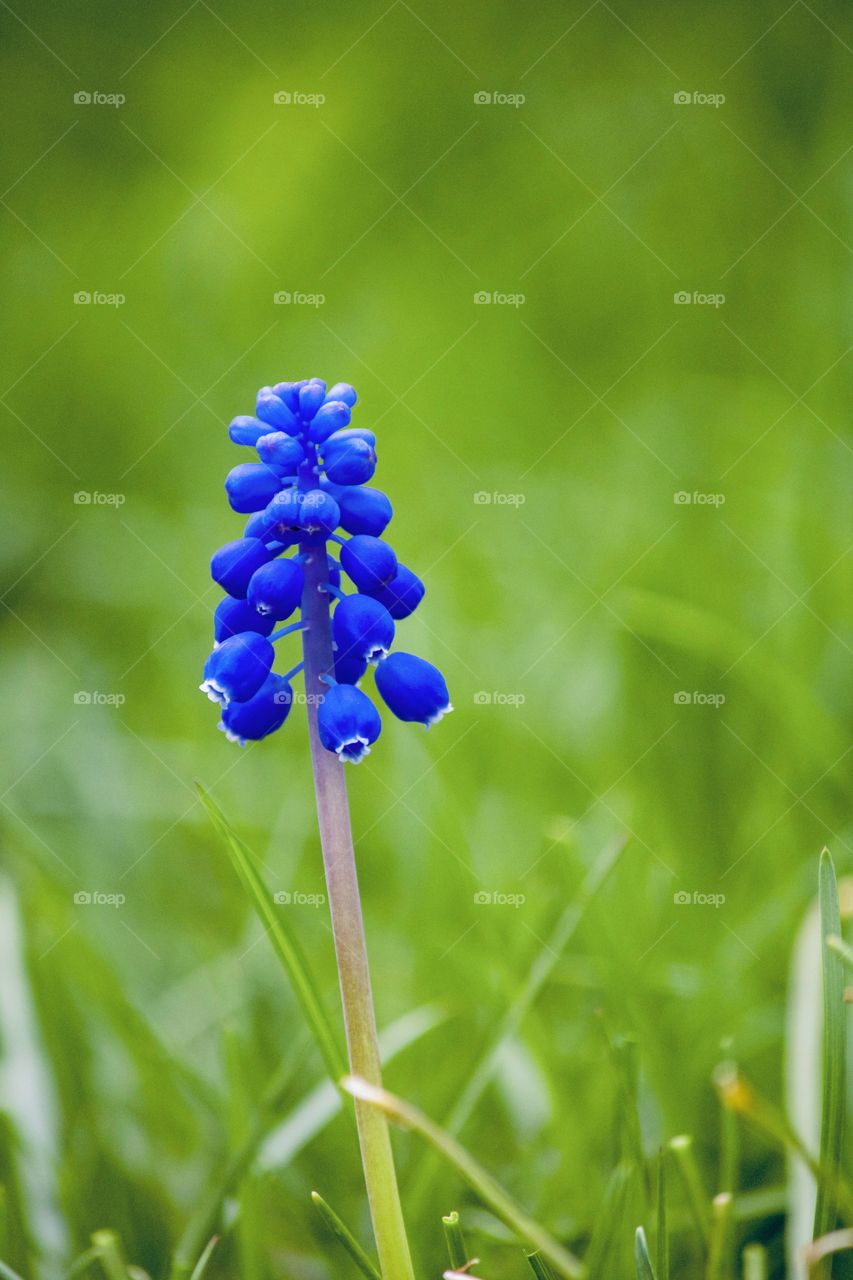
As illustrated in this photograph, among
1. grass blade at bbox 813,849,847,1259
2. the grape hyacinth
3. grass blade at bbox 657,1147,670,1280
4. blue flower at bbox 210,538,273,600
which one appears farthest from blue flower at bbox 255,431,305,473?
grass blade at bbox 657,1147,670,1280

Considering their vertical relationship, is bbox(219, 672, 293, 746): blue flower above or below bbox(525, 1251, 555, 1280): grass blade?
above

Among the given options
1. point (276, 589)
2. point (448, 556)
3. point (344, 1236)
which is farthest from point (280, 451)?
point (448, 556)

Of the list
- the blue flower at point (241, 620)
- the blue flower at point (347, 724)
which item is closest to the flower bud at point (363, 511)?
the blue flower at point (241, 620)

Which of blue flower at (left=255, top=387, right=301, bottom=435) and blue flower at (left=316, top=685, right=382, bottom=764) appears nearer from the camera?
blue flower at (left=316, top=685, right=382, bottom=764)

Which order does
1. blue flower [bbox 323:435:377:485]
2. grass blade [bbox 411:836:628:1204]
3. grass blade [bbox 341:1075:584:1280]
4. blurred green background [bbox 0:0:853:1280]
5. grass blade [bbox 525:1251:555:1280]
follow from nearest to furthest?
grass blade [bbox 341:1075:584:1280]
grass blade [bbox 525:1251:555:1280]
blue flower [bbox 323:435:377:485]
grass blade [bbox 411:836:628:1204]
blurred green background [bbox 0:0:853:1280]

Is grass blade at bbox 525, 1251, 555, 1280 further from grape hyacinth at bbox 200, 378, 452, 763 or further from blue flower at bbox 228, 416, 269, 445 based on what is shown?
blue flower at bbox 228, 416, 269, 445

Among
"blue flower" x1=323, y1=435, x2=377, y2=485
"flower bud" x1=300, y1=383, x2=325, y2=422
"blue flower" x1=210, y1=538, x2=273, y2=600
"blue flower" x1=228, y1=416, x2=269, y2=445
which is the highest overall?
"flower bud" x1=300, y1=383, x2=325, y2=422

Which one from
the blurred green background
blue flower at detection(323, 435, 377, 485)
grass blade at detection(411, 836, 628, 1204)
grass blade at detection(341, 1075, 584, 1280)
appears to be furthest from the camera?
the blurred green background

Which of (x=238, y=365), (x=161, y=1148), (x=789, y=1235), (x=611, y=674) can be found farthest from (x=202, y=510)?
(x=789, y=1235)
